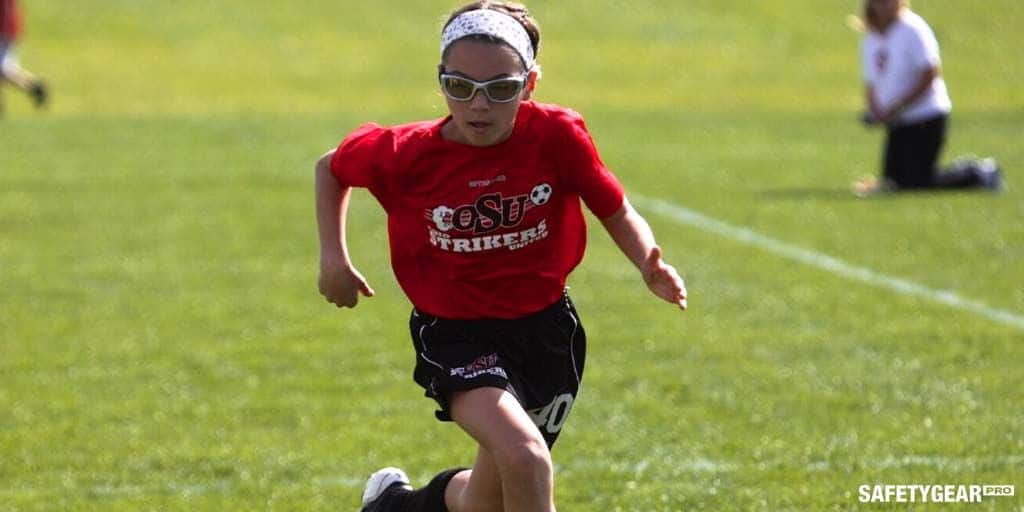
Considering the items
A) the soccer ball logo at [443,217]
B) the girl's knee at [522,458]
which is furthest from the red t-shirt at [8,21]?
the girl's knee at [522,458]

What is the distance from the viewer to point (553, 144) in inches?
212

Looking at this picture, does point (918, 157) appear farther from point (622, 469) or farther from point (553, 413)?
point (553, 413)

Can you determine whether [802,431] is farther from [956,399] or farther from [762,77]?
[762,77]

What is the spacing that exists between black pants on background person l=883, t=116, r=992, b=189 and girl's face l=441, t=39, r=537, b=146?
1121 centimetres

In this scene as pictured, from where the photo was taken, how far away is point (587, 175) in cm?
539

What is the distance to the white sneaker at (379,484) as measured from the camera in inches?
243

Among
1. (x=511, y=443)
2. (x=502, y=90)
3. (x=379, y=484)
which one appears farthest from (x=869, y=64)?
(x=511, y=443)

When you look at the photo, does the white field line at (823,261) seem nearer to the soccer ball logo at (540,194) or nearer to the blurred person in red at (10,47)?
the soccer ball logo at (540,194)

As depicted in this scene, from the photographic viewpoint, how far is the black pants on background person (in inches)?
628

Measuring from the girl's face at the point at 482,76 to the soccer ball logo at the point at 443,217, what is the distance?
230 millimetres

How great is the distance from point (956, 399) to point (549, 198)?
10.6ft

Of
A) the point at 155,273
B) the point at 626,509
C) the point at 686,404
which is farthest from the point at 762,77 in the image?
the point at 626,509

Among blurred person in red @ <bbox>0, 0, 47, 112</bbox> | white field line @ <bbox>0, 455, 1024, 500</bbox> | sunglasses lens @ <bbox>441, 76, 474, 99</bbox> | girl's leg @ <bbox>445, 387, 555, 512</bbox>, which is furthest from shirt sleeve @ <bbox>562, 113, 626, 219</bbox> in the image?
blurred person in red @ <bbox>0, 0, 47, 112</bbox>

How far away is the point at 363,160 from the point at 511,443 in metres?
0.97
